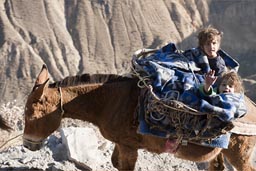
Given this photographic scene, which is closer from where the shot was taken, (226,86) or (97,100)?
(226,86)

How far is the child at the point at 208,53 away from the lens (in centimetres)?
470

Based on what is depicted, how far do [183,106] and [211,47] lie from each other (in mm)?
601

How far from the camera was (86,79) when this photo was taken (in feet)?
16.2

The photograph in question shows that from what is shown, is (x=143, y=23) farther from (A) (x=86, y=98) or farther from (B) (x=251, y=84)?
(A) (x=86, y=98)

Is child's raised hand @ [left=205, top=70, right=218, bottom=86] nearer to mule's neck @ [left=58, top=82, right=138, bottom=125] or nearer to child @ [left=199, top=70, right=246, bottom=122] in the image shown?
child @ [left=199, top=70, right=246, bottom=122]

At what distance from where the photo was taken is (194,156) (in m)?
4.86

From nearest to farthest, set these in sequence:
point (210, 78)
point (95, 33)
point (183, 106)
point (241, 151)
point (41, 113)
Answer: point (210, 78)
point (183, 106)
point (41, 113)
point (241, 151)
point (95, 33)

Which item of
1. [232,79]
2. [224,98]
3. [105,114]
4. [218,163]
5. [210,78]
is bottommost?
[218,163]

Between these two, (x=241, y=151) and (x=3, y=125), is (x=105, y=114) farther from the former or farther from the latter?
(x=3, y=125)

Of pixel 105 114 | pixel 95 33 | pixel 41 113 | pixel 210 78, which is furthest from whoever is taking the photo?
pixel 95 33

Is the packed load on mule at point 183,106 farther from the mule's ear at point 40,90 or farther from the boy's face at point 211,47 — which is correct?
the mule's ear at point 40,90

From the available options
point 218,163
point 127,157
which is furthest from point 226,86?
point 218,163

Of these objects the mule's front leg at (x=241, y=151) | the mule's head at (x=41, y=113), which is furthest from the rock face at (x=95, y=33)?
the mule's front leg at (x=241, y=151)

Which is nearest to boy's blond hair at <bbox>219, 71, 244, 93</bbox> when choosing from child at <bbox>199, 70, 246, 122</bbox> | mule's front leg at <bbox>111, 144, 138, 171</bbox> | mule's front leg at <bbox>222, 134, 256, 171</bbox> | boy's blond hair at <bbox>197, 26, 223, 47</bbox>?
child at <bbox>199, 70, 246, 122</bbox>
